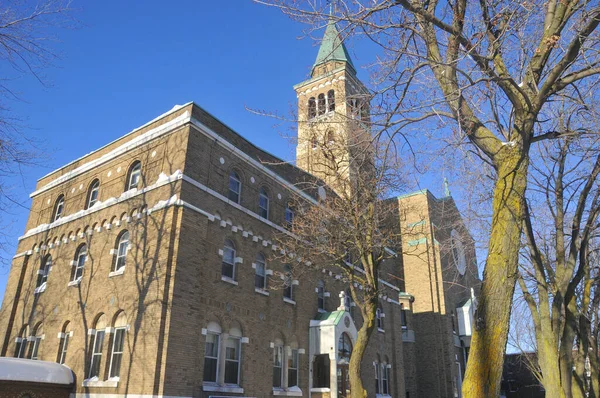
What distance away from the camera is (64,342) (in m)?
19.5

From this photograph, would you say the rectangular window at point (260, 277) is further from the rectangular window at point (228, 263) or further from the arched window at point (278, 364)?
the arched window at point (278, 364)

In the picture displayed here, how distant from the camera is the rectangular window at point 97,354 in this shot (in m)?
17.6

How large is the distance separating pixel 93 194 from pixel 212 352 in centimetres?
990

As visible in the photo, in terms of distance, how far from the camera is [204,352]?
56.3 feet

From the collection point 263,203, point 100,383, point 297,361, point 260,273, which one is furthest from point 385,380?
point 100,383

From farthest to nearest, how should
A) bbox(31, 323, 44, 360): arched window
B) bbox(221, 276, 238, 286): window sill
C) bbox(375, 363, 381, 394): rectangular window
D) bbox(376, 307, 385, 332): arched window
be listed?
1. bbox(376, 307, 385, 332): arched window
2. bbox(375, 363, 381, 394): rectangular window
3. bbox(31, 323, 44, 360): arched window
4. bbox(221, 276, 238, 286): window sill

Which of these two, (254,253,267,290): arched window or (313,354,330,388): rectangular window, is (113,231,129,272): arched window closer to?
(254,253,267,290): arched window

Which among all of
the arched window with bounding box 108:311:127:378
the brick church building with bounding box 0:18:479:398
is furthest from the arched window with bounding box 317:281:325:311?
the arched window with bounding box 108:311:127:378

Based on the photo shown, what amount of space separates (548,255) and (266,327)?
37.2 feet

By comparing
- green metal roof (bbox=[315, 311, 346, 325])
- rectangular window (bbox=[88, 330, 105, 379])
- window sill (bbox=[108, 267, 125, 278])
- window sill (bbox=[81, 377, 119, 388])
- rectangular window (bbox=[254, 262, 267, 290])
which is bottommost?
window sill (bbox=[81, 377, 119, 388])

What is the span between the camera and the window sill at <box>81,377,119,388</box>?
1648 centimetres

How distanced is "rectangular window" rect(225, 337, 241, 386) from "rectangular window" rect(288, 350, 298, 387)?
3449 millimetres

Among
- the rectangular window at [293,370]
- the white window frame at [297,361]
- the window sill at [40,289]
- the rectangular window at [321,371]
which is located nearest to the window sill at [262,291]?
the white window frame at [297,361]

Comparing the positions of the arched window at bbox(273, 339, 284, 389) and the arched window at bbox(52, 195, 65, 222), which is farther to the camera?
the arched window at bbox(52, 195, 65, 222)
